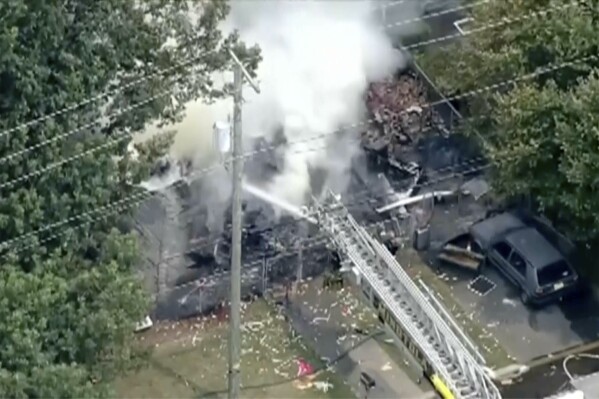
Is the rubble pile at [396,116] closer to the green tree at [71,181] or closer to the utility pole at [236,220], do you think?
the green tree at [71,181]

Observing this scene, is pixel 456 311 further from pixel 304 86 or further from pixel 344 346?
pixel 304 86

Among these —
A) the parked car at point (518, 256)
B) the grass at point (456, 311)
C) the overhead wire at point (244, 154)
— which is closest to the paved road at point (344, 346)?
the grass at point (456, 311)

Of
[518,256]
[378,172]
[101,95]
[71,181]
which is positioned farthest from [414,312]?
[101,95]

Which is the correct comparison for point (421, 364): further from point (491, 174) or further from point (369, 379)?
point (491, 174)

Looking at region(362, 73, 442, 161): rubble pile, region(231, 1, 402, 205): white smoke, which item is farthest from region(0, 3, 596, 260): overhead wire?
region(231, 1, 402, 205): white smoke

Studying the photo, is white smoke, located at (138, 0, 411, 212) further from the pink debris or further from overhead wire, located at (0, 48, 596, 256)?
the pink debris
